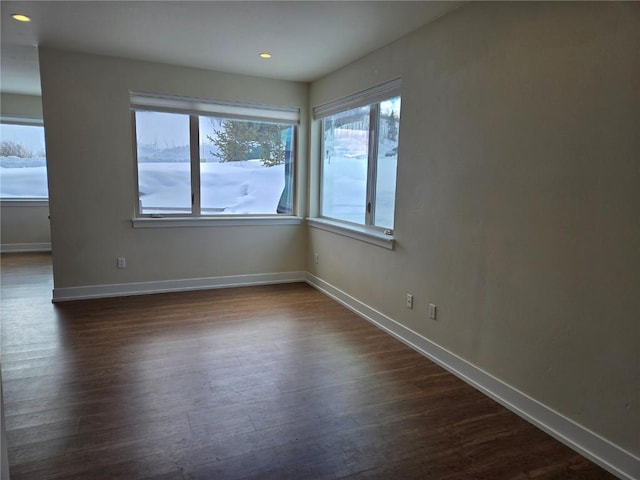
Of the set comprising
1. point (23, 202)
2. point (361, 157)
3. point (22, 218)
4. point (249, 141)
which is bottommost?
point (22, 218)

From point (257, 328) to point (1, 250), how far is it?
5.62 meters

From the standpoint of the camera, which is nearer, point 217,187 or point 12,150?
point 217,187

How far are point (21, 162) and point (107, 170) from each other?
12.5 feet

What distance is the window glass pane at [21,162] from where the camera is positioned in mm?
6582

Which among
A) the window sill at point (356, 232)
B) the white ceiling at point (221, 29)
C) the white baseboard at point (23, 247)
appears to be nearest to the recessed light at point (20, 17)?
the white ceiling at point (221, 29)

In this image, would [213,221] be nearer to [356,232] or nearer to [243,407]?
[356,232]

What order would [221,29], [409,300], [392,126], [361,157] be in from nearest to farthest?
1. [221,29]
2. [409,300]
3. [392,126]
4. [361,157]

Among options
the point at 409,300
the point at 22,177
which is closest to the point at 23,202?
the point at 22,177

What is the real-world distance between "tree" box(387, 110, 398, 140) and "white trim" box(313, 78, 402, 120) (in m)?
0.17

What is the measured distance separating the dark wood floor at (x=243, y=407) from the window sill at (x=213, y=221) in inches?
44.6

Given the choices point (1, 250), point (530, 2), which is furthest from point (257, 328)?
point (1, 250)

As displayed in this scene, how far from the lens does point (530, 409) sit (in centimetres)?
226

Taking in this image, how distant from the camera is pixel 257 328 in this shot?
3.53 meters

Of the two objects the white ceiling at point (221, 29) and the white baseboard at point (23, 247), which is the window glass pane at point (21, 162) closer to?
the white baseboard at point (23, 247)
